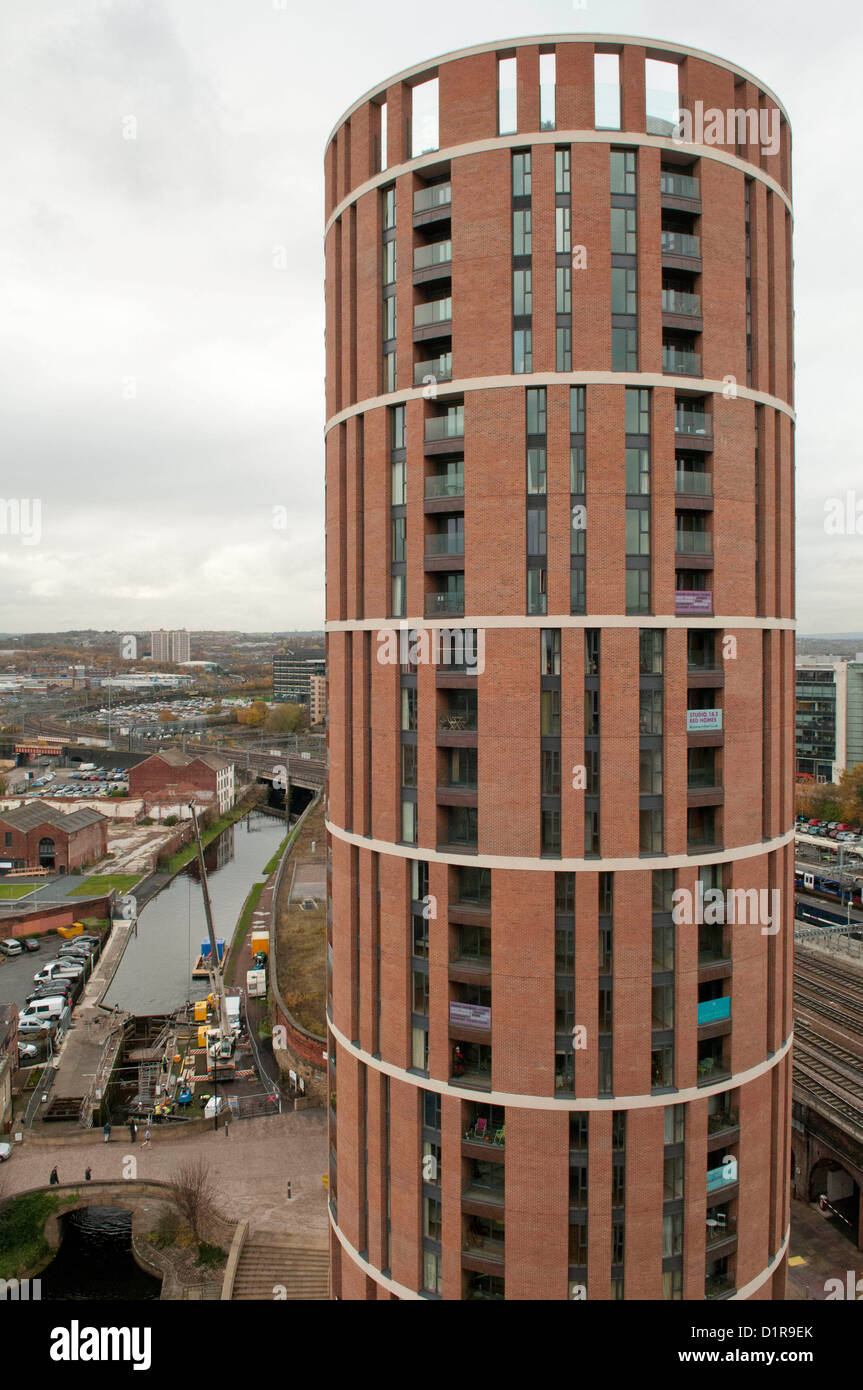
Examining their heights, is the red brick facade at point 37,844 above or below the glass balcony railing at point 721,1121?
below

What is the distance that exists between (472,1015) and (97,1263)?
2124 centimetres

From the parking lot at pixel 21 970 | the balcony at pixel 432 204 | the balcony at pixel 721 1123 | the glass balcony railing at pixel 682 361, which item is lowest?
the parking lot at pixel 21 970

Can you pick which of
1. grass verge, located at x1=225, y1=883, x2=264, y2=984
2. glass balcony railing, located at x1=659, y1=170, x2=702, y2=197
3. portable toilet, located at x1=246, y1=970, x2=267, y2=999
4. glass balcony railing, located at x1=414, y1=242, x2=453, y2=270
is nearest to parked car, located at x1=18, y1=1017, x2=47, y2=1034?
portable toilet, located at x1=246, y1=970, x2=267, y2=999

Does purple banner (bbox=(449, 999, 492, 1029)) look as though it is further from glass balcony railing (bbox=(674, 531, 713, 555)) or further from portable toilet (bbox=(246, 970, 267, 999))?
portable toilet (bbox=(246, 970, 267, 999))

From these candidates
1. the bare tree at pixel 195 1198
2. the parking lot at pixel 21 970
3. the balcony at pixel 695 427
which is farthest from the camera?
the parking lot at pixel 21 970

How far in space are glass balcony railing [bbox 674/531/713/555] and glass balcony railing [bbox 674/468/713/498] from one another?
729 millimetres

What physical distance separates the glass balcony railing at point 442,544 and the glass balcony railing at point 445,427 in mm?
1945

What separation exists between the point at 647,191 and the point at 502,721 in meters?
10.3

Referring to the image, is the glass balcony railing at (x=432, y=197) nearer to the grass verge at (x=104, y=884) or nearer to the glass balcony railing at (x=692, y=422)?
the glass balcony railing at (x=692, y=422)

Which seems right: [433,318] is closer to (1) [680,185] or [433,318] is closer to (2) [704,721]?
(1) [680,185]

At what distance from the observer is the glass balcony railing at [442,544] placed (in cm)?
1680

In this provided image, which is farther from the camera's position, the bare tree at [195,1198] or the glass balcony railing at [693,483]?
the bare tree at [195,1198]

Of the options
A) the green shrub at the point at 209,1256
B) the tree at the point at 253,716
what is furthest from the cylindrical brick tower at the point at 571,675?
the tree at the point at 253,716

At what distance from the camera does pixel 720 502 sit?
1683 centimetres
